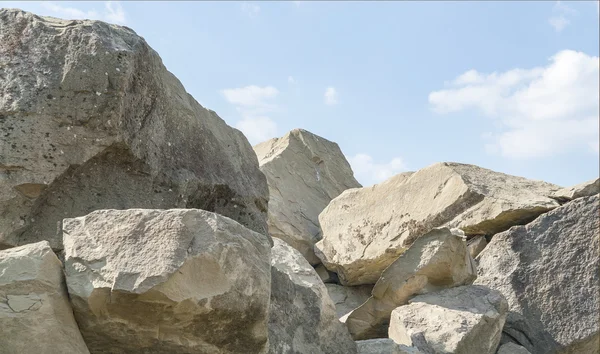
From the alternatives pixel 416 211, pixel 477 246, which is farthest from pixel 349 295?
pixel 477 246

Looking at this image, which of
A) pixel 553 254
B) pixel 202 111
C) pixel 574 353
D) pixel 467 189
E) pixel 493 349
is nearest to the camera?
pixel 202 111

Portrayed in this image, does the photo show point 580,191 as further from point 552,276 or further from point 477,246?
point 477,246

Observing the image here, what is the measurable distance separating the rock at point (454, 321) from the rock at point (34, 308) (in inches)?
82.8

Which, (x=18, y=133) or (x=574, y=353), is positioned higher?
(x=18, y=133)

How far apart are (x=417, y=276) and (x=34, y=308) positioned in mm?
2529

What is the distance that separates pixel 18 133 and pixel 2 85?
198mm

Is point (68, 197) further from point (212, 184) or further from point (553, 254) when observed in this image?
point (553, 254)

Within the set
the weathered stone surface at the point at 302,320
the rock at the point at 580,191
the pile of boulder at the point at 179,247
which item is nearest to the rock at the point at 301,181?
the pile of boulder at the point at 179,247

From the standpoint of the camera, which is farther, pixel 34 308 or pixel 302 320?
pixel 302 320

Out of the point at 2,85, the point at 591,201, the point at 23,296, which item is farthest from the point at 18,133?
the point at 591,201

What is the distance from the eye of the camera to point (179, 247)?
6.89ft

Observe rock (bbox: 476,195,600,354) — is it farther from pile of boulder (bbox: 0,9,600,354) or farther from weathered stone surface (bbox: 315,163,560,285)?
weathered stone surface (bbox: 315,163,560,285)

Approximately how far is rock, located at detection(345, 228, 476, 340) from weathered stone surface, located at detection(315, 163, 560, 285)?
0.80 m

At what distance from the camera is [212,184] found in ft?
9.97
